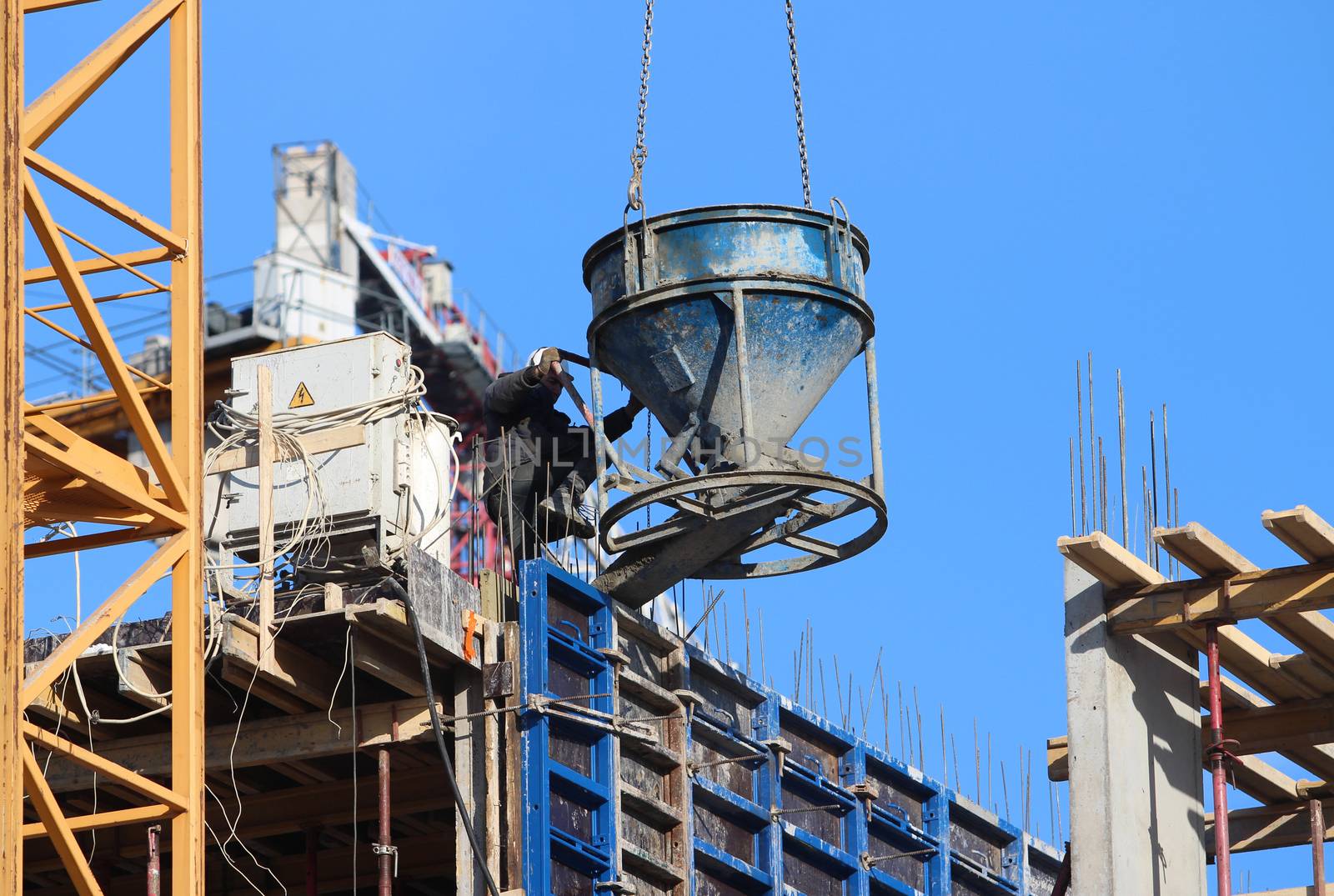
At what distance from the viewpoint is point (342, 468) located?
23.2 m

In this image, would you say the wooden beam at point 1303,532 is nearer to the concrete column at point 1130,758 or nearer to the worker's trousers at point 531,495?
the concrete column at point 1130,758

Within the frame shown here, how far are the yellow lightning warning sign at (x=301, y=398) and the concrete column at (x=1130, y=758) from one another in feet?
22.7

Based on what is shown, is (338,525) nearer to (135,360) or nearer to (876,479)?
(876,479)

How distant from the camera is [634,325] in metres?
23.8

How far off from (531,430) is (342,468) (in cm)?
221

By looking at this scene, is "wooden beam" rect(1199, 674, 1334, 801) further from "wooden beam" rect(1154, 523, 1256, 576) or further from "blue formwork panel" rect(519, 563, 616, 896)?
"blue formwork panel" rect(519, 563, 616, 896)

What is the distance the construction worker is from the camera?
2445 centimetres

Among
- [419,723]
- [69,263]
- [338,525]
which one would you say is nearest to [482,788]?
[419,723]

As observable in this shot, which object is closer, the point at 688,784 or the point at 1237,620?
the point at 1237,620

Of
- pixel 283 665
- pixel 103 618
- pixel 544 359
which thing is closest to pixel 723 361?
pixel 544 359

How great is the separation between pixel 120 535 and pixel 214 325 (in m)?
46.4

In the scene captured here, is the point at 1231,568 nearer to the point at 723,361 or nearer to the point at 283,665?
the point at 723,361

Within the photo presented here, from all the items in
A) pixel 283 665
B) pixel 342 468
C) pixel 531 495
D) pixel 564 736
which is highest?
pixel 531 495

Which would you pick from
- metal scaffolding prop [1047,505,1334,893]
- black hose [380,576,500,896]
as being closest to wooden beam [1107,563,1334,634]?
metal scaffolding prop [1047,505,1334,893]
